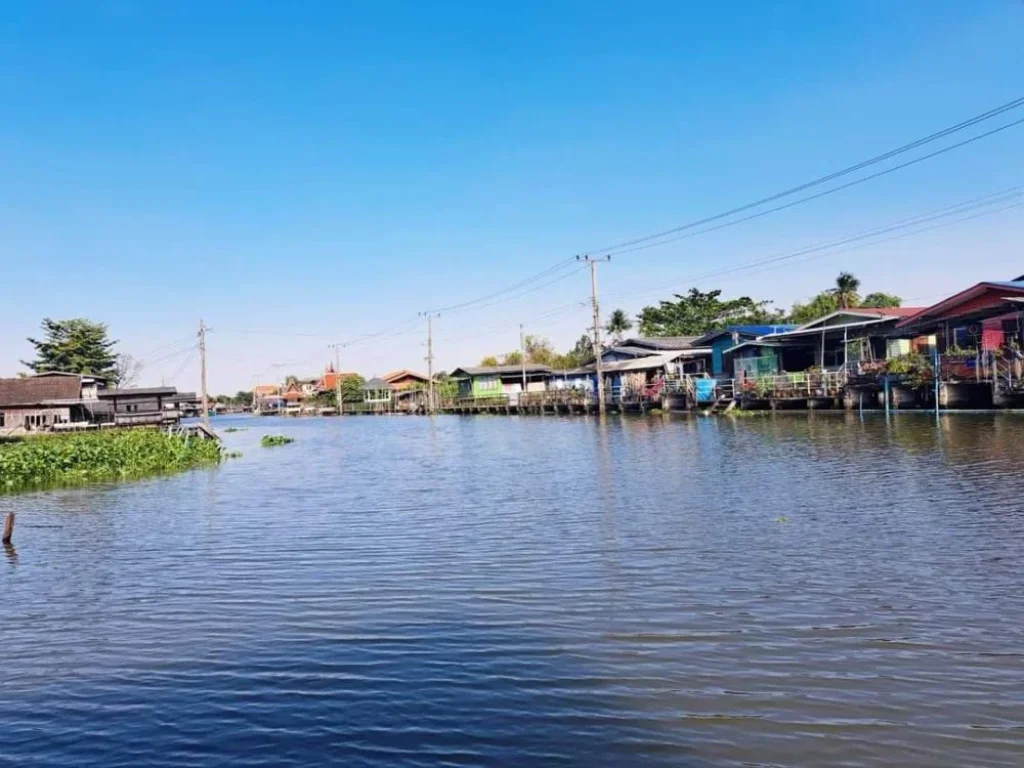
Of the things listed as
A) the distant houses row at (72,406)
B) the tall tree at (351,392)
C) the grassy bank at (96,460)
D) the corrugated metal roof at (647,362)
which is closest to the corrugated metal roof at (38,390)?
the distant houses row at (72,406)

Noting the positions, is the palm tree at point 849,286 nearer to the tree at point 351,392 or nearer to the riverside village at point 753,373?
the riverside village at point 753,373

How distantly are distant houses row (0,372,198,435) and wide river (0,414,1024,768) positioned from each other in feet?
120

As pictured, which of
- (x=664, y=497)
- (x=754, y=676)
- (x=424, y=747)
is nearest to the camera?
(x=424, y=747)

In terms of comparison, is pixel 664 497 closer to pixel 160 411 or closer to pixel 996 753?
pixel 996 753

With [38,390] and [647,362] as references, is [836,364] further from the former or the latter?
[38,390]

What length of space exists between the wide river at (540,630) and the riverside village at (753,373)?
65.1 ft

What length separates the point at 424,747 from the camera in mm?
5844

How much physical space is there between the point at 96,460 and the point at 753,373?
38729 millimetres

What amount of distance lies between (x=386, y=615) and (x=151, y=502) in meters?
13.9

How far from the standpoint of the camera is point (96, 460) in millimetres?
28781

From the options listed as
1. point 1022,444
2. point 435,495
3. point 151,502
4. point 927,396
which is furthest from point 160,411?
point 1022,444

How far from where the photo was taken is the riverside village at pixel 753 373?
35125 millimetres

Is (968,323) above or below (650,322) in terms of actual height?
below

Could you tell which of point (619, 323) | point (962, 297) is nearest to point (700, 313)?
point (619, 323)
